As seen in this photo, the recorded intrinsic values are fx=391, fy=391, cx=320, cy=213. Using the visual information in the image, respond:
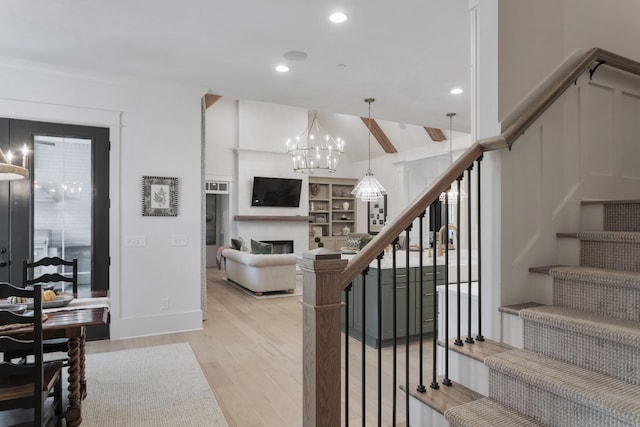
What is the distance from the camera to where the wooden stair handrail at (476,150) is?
156 centimetres

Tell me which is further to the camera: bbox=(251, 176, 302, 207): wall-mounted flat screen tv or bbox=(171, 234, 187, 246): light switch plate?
bbox=(251, 176, 302, 207): wall-mounted flat screen tv

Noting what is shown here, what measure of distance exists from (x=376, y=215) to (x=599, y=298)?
10140 millimetres

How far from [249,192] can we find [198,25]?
6984 mm

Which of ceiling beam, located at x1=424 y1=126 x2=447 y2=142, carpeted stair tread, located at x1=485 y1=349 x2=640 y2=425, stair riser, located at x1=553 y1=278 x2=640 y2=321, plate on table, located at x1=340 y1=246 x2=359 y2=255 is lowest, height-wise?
carpeted stair tread, located at x1=485 y1=349 x2=640 y2=425

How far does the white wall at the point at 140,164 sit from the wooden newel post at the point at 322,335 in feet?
11.6

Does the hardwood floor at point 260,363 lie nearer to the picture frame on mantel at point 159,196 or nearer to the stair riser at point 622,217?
the stair riser at point 622,217

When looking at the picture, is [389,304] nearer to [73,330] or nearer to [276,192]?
[73,330]

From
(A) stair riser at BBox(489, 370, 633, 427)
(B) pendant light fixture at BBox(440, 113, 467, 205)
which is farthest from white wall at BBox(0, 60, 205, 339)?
(A) stair riser at BBox(489, 370, 633, 427)

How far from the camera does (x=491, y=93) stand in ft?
6.24

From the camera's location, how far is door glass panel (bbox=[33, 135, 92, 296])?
4090mm

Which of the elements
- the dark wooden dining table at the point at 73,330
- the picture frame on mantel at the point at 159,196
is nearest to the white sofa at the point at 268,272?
the picture frame on mantel at the point at 159,196

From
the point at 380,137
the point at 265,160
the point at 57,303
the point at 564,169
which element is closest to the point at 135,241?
the point at 57,303

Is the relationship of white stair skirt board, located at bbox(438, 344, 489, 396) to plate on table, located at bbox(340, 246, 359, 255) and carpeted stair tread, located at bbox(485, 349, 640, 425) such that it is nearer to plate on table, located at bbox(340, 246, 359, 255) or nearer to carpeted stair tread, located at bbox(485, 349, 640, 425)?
carpeted stair tread, located at bbox(485, 349, 640, 425)

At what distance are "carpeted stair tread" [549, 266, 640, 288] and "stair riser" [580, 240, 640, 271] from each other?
0.18 feet
